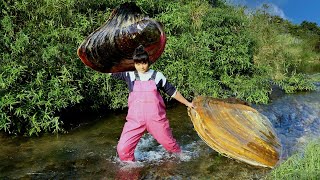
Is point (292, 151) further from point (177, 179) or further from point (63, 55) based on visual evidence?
point (63, 55)

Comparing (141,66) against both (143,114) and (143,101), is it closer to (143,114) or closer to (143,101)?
(143,101)

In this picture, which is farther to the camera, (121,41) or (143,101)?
(121,41)

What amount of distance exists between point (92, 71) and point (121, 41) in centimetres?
245

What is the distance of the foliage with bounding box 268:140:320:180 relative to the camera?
14.5 ft

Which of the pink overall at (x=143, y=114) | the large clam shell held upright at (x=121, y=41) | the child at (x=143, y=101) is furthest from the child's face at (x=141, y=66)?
the large clam shell held upright at (x=121, y=41)

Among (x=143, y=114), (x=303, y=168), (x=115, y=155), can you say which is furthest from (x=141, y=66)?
(x=303, y=168)

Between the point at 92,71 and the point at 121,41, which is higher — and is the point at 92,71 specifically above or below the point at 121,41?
below

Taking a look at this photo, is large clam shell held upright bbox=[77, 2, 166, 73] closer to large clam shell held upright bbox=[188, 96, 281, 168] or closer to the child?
the child

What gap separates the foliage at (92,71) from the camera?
7.68 metres

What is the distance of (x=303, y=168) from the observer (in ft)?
15.2

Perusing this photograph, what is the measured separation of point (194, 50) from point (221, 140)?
16.5ft

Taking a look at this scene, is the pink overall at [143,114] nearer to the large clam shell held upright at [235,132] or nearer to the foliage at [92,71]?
the large clam shell held upright at [235,132]

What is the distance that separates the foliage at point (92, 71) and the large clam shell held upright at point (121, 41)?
1.79 m

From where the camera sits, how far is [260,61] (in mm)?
12078
